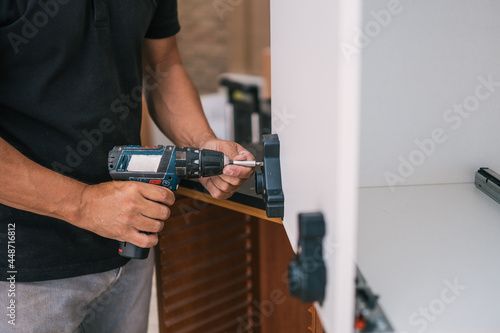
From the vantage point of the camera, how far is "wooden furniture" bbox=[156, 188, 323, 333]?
135 centimetres

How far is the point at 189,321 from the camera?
57.0 inches

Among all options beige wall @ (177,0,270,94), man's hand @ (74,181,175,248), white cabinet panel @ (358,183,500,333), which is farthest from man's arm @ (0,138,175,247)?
beige wall @ (177,0,270,94)

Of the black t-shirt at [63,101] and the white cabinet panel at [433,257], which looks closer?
the white cabinet panel at [433,257]

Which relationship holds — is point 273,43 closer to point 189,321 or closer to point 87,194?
point 87,194

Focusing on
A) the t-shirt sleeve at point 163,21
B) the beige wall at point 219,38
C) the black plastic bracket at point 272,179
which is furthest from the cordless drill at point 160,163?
the beige wall at point 219,38

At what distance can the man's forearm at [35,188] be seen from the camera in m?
0.82

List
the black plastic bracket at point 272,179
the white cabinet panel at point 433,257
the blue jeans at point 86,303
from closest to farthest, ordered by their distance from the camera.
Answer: the white cabinet panel at point 433,257
the black plastic bracket at point 272,179
the blue jeans at point 86,303

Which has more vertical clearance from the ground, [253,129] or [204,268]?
[253,129]

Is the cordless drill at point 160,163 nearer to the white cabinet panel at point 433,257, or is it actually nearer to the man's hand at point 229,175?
the man's hand at point 229,175

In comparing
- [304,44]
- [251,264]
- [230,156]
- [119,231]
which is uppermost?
[304,44]

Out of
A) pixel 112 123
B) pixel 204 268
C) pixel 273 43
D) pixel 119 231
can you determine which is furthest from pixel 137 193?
pixel 204 268

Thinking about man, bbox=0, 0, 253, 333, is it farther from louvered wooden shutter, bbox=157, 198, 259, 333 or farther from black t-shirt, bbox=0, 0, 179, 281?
louvered wooden shutter, bbox=157, 198, 259, 333

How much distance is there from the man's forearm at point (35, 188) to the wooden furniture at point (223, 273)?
0.44m

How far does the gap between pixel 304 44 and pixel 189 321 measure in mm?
1077
